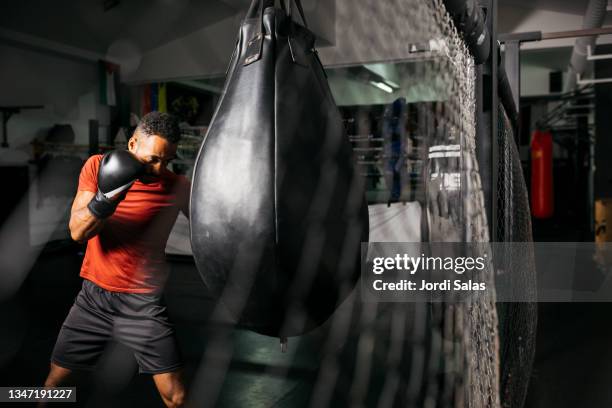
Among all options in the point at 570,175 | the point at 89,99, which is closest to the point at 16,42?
the point at 89,99

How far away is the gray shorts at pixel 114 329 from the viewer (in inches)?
61.0

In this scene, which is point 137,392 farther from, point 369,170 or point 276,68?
point 369,170

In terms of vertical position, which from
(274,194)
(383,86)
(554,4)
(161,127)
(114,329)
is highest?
(554,4)

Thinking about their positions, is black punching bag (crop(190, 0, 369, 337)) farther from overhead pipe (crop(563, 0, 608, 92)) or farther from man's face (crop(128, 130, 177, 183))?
overhead pipe (crop(563, 0, 608, 92))

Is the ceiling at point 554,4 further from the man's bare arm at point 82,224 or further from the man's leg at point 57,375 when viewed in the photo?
the man's leg at point 57,375

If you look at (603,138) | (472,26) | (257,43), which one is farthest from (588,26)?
(257,43)

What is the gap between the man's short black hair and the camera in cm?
124

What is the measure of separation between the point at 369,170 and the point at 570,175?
6.80 metres

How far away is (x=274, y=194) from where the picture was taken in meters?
0.48

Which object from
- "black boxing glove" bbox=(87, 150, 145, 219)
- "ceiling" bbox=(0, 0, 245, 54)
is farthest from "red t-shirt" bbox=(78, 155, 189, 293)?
"ceiling" bbox=(0, 0, 245, 54)

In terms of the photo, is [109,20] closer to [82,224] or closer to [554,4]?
[554,4]

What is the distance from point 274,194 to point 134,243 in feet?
4.09

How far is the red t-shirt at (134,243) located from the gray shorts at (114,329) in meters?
0.04

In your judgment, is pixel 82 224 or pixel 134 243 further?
pixel 134 243
